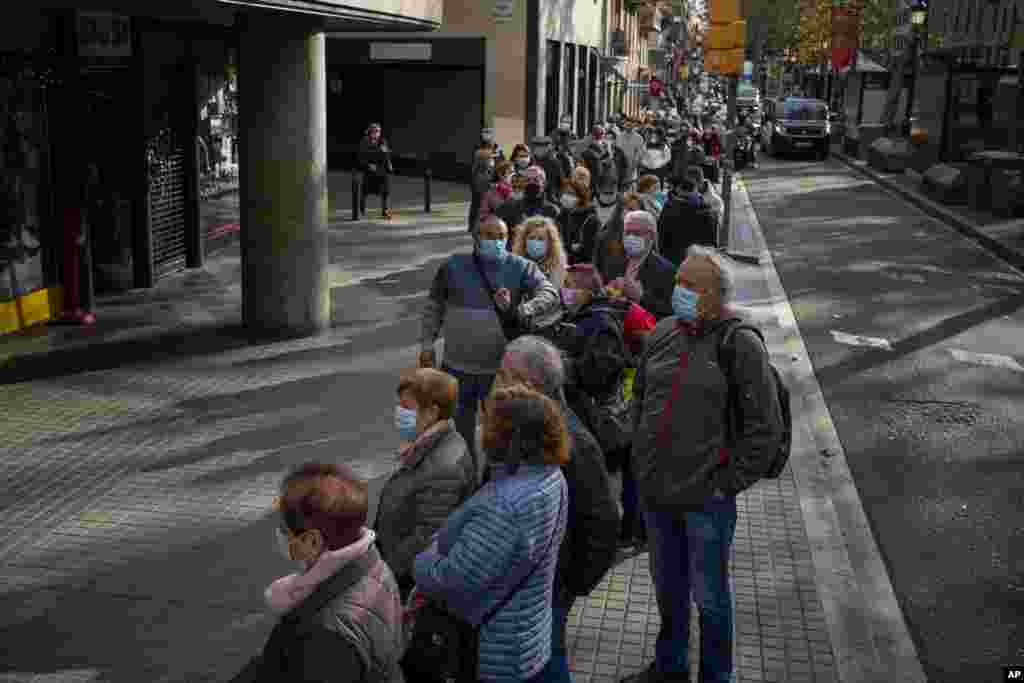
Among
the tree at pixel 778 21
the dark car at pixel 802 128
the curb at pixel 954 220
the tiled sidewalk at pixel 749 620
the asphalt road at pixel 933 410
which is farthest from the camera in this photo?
the tree at pixel 778 21

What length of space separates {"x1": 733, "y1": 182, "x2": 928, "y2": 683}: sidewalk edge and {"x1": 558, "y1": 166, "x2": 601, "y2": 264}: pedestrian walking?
237 centimetres

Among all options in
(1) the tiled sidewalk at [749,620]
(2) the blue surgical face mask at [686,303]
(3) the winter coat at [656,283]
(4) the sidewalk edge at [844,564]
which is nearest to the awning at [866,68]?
(4) the sidewalk edge at [844,564]

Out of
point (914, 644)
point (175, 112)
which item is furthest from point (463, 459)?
point (175, 112)

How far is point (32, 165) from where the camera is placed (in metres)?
11.7

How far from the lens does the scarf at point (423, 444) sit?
4000 mm

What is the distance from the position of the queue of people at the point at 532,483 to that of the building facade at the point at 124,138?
441 cm

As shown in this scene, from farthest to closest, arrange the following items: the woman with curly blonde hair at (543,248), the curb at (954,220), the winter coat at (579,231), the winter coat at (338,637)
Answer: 1. the curb at (954,220)
2. the winter coat at (579,231)
3. the woman with curly blonde hair at (543,248)
4. the winter coat at (338,637)

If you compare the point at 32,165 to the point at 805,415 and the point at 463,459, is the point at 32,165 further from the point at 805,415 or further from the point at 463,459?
the point at 463,459

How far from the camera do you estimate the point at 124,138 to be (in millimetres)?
13570

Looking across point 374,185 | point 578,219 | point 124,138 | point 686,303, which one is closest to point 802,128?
point 374,185

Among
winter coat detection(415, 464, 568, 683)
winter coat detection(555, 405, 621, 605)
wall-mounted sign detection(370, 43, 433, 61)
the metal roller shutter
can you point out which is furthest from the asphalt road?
wall-mounted sign detection(370, 43, 433, 61)

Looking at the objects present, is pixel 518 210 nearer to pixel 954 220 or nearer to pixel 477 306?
pixel 477 306

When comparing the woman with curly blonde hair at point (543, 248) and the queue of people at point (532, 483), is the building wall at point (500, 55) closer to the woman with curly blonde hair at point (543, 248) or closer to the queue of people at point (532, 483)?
the woman with curly blonde hair at point (543, 248)

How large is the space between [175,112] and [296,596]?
42.2 ft
